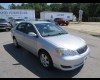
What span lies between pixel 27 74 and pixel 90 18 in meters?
54.9

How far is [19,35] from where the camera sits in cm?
751

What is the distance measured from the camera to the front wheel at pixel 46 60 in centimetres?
513

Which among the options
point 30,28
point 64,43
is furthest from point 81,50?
point 30,28

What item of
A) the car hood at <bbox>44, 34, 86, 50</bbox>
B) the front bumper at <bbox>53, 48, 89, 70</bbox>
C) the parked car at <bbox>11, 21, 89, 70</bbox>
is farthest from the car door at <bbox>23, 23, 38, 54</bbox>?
the front bumper at <bbox>53, 48, 89, 70</bbox>

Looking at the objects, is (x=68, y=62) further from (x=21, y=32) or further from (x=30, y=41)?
(x=21, y=32)

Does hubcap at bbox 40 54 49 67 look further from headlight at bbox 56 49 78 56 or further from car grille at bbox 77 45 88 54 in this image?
car grille at bbox 77 45 88 54

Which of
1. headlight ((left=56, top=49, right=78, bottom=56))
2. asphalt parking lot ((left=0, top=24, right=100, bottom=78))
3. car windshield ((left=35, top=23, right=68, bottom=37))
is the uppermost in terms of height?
car windshield ((left=35, top=23, right=68, bottom=37))

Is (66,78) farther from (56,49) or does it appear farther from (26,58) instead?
(26,58)

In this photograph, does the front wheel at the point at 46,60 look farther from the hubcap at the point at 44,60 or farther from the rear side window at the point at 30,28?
the rear side window at the point at 30,28

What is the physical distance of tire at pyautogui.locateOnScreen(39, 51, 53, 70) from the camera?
202 inches

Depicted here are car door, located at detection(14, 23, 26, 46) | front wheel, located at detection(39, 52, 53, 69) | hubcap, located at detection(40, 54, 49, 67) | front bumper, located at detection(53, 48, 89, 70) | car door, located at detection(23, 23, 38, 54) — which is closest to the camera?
front bumper, located at detection(53, 48, 89, 70)

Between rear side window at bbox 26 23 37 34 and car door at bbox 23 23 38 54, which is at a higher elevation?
rear side window at bbox 26 23 37 34

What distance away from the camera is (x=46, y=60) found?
533 centimetres

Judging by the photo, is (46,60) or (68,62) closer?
(68,62)
